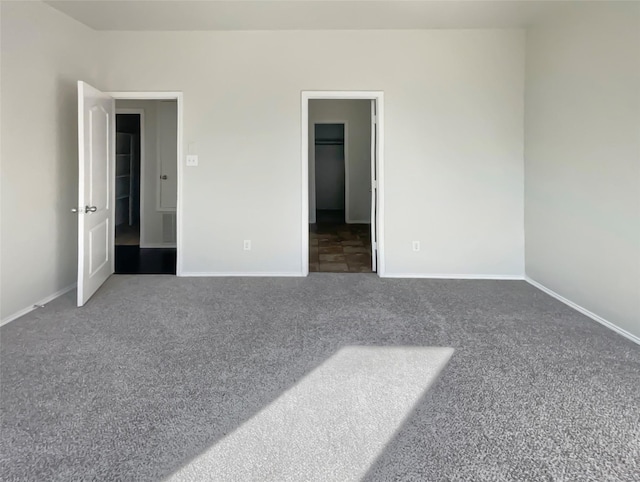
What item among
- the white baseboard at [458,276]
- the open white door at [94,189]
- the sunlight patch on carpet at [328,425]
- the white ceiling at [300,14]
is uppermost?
the white ceiling at [300,14]

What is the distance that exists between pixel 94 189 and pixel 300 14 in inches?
98.1

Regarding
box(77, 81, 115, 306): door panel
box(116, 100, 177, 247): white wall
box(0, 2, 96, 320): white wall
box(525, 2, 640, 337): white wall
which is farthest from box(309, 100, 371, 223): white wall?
box(0, 2, 96, 320): white wall

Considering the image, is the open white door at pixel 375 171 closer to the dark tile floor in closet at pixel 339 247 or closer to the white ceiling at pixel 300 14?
the dark tile floor in closet at pixel 339 247

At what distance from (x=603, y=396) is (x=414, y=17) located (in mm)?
3472

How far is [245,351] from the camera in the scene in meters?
2.58

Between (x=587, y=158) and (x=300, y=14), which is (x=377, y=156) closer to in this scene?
(x=300, y=14)

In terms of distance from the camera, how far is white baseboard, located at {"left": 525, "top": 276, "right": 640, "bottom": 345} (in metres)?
2.81

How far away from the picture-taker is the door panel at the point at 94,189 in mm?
3406

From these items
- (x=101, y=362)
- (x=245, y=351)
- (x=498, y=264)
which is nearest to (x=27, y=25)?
(x=101, y=362)

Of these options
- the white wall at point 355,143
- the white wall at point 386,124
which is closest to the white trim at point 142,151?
the white wall at point 386,124

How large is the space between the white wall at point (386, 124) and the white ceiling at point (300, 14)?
0.53 feet

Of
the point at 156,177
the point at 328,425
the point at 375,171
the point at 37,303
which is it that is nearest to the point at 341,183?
the point at 156,177

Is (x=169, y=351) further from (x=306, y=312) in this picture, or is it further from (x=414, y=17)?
(x=414, y=17)

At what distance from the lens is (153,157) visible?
20.0 ft
